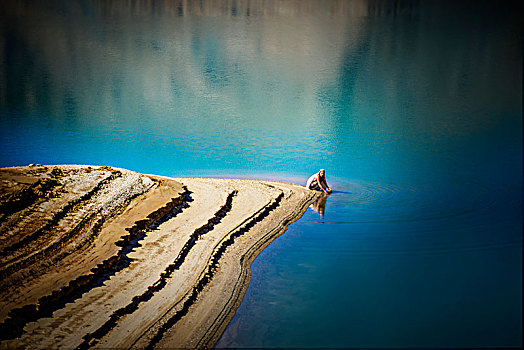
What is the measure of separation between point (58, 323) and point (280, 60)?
26.6 metres

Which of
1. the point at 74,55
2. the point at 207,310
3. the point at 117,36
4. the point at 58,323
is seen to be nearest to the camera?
the point at 58,323

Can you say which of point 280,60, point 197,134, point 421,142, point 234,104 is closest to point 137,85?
point 234,104

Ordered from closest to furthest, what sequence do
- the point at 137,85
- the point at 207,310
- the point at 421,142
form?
the point at 207,310 → the point at 421,142 → the point at 137,85

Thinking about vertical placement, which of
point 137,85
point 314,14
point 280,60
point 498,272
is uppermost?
point 314,14

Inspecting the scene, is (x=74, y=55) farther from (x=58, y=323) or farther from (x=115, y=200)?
(x=58, y=323)

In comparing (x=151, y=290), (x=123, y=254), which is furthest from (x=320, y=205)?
(x=151, y=290)

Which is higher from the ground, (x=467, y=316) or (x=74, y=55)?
(x=74, y=55)

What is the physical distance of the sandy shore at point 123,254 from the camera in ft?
18.0

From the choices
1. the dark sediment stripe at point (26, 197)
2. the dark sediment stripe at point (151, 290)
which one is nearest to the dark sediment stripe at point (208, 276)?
the dark sediment stripe at point (151, 290)

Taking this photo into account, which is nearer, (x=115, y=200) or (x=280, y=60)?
(x=115, y=200)

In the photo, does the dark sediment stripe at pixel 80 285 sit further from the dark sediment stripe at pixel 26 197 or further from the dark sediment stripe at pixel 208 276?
the dark sediment stripe at pixel 26 197

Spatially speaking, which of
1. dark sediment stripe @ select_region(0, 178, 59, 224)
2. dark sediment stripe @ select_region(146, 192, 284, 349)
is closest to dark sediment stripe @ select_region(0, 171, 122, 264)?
dark sediment stripe @ select_region(0, 178, 59, 224)

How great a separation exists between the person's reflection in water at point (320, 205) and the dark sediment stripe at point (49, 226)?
5.06 meters

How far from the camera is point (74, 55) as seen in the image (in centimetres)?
2928
